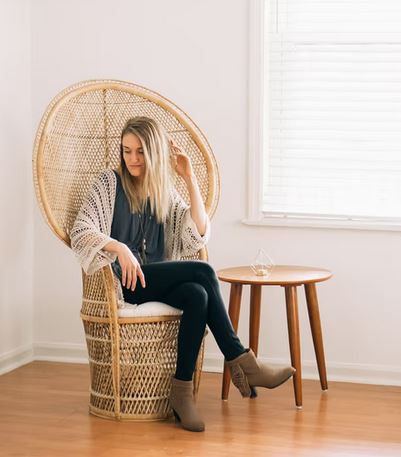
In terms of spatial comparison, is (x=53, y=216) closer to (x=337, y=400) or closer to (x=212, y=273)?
(x=212, y=273)

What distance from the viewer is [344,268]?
407cm

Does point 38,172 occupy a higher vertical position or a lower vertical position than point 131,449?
higher

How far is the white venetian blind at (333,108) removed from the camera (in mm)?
3982

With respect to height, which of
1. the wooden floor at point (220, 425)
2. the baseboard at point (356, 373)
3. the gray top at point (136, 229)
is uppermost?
the gray top at point (136, 229)

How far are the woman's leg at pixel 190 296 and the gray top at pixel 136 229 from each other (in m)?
0.13

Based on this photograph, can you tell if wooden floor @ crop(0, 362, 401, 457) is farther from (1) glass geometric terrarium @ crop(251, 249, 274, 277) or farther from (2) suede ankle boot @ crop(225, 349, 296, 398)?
(1) glass geometric terrarium @ crop(251, 249, 274, 277)

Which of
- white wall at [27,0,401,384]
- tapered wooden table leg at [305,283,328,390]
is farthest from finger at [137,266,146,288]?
white wall at [27,0,401,384]

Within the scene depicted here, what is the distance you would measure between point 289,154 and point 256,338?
2.82 ft

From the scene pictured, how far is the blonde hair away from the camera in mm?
3510

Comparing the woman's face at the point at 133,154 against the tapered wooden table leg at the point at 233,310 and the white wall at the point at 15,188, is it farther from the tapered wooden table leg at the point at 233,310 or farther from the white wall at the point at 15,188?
the white wall at the point at 15,188

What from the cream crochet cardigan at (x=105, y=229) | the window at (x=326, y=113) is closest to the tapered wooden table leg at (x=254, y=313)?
the cream crochet cardigan at (x=105, y=229)

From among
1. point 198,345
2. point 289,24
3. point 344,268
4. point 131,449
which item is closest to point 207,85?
point 289,24

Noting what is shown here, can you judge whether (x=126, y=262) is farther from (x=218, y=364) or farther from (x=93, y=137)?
(x=218, y=364)

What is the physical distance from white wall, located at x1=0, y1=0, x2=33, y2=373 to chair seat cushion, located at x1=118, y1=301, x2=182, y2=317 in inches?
38.2
